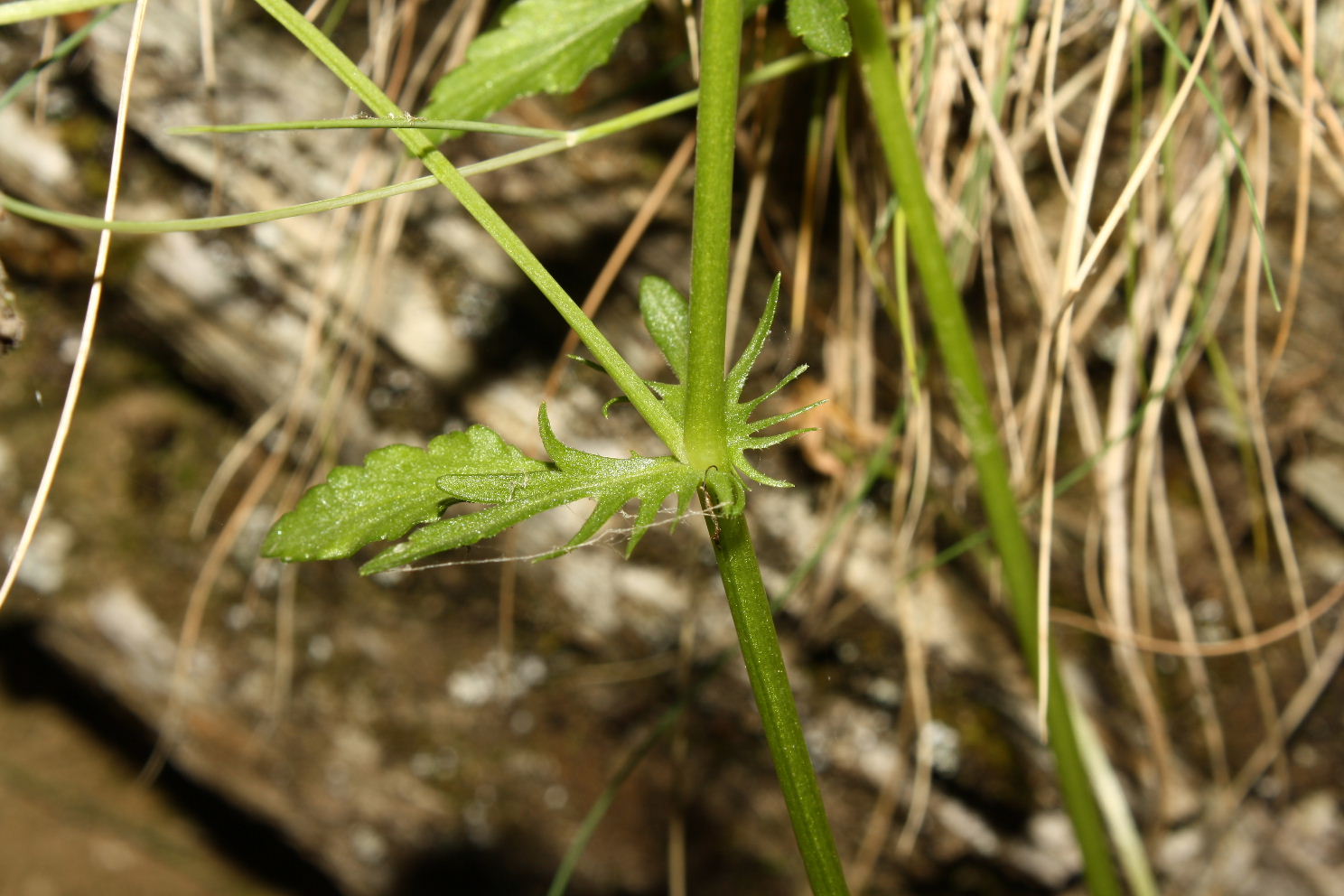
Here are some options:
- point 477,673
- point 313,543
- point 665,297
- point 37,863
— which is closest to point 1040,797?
point 477,673

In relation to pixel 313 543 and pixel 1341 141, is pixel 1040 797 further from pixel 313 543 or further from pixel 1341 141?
pixel 313 543

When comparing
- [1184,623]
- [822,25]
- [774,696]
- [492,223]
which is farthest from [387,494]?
[1184,623]

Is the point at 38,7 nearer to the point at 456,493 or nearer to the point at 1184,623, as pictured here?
the point at 456,493

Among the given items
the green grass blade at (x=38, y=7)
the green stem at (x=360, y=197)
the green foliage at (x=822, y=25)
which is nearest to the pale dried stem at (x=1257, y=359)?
the green stem at (x=360, y=197)

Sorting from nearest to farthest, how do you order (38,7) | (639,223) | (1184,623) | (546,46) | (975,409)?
(38,7)
(546,46)
(975,409)
(639,223)
(1184,623)

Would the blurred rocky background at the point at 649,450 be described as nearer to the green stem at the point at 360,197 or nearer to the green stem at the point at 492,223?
the green stem at the point at 360,197
